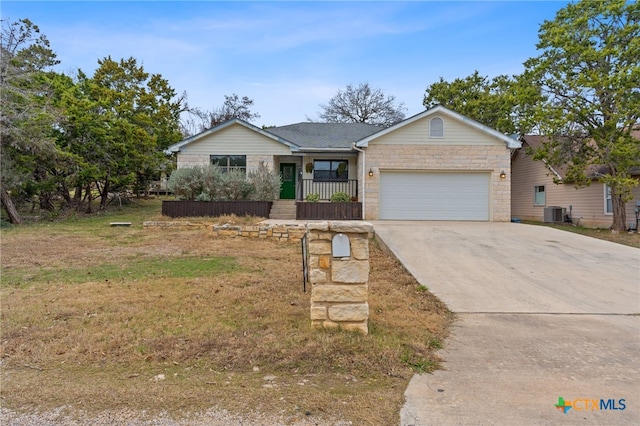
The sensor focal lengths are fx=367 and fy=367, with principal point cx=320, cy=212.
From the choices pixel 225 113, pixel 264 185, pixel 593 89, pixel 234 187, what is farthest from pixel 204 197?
pixel 225 113

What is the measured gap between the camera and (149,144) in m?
17.8

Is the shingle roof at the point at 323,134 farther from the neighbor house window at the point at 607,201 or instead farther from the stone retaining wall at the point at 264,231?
the neighbor house window at the point at 607,201

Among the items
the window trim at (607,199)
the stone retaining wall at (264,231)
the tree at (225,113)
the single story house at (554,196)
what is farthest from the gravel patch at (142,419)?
the tree at (225,113)

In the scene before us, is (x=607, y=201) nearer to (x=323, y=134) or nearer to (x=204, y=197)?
(x=323, y=134)

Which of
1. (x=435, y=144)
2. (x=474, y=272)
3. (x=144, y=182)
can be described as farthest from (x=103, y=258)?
(x=144, y=182)

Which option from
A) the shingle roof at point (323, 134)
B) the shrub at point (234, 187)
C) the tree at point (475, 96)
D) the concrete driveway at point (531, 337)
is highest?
the tree at point (475, 96)

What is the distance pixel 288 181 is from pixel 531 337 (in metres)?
14.7

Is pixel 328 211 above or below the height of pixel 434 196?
below

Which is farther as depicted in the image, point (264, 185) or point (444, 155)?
point (444, 155)

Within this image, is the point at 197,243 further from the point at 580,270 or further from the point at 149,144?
the point at 149,144

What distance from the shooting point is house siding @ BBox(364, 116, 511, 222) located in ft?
47.0

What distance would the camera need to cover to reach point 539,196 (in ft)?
62.7

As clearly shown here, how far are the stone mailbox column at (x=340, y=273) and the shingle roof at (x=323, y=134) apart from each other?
42.9ft

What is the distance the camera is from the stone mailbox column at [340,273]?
3422 millimetres
